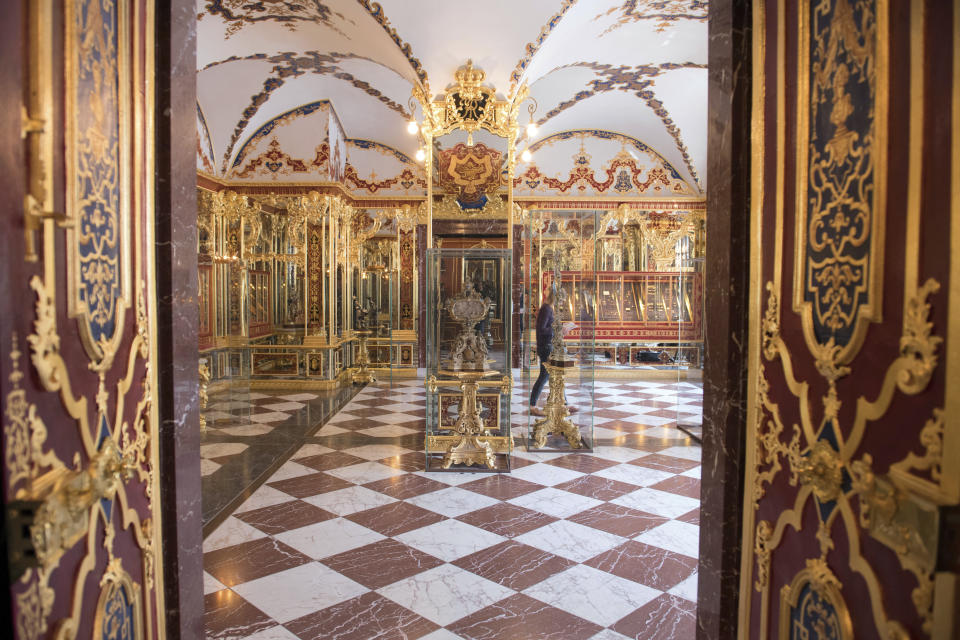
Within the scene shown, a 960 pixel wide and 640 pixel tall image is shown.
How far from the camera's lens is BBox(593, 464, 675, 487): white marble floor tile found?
196 inches

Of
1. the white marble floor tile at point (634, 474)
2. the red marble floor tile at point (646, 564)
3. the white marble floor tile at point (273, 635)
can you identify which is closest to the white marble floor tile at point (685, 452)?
the white marble floor tile at point (634, 474)

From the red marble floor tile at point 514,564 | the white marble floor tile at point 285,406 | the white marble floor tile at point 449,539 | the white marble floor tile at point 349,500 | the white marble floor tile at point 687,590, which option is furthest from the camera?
the white marble floor tile at point 285,406

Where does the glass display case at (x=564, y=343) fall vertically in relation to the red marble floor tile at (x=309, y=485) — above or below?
above

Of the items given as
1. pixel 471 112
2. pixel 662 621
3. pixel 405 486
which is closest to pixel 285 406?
pixel 405 486

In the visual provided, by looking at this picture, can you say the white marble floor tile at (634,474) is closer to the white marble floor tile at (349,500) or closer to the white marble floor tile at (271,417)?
the white marble floor tile at (349,500)

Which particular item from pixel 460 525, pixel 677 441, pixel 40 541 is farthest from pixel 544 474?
pixel 40 541

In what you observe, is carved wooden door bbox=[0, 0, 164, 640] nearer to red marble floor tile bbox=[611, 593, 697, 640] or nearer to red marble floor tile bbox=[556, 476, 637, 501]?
red marble floor tile bbox=[611, 593, 697, 640]

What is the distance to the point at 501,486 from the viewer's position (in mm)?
4848

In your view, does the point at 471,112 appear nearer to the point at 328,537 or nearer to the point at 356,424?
the point at 356,424

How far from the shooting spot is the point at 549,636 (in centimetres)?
268

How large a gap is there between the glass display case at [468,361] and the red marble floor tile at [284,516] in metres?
1.33

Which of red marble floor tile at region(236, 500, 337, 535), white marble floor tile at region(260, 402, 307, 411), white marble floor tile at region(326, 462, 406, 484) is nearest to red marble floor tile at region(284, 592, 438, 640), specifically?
red marble floor tile at region(236, 500, 337, 535)

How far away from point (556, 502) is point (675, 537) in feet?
3.12

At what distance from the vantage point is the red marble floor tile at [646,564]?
322 cm
